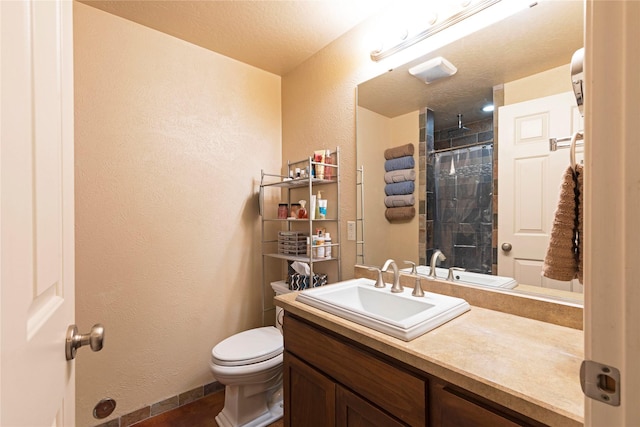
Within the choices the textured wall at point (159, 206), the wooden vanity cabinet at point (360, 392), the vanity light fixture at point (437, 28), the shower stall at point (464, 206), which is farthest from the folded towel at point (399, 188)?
the textured wall at point (159, 206)

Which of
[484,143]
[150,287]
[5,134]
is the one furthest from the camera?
[150,287]

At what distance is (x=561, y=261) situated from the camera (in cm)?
74

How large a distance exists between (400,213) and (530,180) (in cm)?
61

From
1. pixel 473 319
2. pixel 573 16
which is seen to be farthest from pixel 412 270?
pixel 573 16

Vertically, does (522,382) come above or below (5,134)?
below

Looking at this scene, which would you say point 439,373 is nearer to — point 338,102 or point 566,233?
point 566,233

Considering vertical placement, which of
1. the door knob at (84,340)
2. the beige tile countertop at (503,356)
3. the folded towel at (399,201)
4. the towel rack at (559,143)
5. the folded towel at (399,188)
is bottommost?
the beige tile countertop at (503,356)

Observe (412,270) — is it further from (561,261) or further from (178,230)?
(178,230)

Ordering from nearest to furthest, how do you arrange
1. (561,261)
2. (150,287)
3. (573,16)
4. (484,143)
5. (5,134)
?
(5,134)
(561,261)
(573,16)
(484,143)
(150,287)

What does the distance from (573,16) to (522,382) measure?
1.23 metres

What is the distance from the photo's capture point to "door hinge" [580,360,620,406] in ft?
1.11

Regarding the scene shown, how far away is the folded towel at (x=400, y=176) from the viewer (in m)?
1.51

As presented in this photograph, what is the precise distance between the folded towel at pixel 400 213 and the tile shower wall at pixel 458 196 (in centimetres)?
6

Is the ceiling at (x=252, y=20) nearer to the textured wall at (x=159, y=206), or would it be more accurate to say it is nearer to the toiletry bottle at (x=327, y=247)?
the textured wall at (x=159, y=206)
